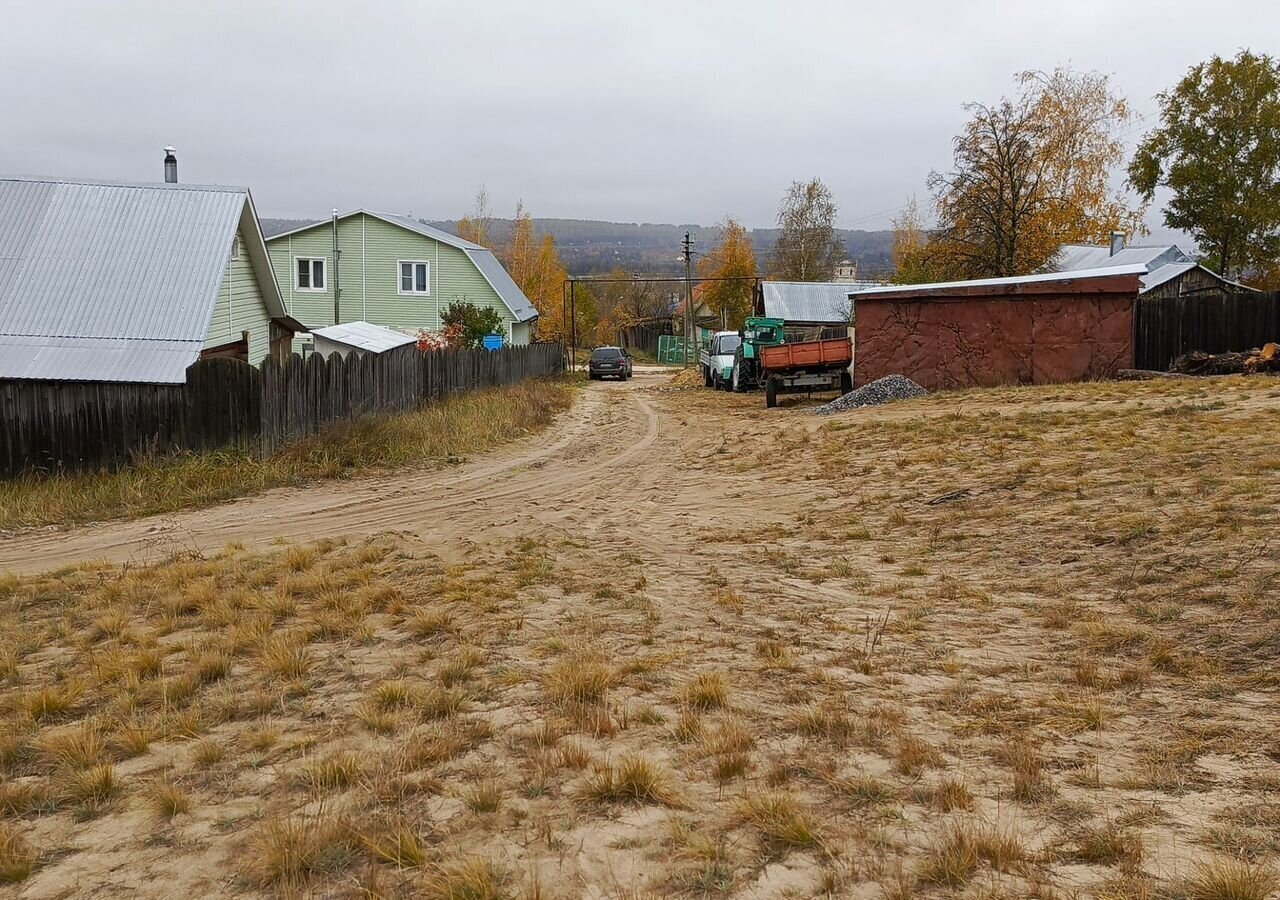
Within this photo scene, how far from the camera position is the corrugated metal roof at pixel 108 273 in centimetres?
1611

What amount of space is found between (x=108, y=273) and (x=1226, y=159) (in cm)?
4167

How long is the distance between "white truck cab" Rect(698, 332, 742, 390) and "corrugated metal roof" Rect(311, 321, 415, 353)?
34.3 ft

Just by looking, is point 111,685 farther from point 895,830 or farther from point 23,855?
point 895,830

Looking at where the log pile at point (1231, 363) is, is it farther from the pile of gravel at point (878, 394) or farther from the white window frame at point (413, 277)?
the white window frame at point (413, 277)

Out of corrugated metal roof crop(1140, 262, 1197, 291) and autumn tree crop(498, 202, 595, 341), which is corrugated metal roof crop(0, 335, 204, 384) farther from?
autumn tree crop(498, 202, 595, 341)

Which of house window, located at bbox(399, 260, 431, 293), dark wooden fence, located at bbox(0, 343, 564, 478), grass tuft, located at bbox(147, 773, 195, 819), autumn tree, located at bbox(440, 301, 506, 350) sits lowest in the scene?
grass tuft, located at bbox(147, 773, 195, 819)

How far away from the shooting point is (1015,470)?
37.5 ft

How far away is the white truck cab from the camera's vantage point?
34938mm

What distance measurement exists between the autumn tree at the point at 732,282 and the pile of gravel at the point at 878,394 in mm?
45525

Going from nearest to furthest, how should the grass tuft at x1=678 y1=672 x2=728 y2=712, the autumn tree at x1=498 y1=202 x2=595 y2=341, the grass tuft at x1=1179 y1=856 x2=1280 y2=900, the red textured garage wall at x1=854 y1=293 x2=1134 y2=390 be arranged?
the grass tuft at x1=1179 y1=856 x2=1280 y2=900, the grass tuft at x1=678 y1=672 x2=728 y2=712, the red textured garage wall at x1=854 y1=293 x2=1134 y2=390, the autumn tree at x1=498 y1=202 x2=595 y2=341

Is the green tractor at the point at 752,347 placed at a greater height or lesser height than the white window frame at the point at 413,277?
lesser

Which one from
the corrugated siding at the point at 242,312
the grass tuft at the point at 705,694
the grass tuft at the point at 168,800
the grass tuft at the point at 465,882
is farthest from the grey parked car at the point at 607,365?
the grass tuft at the point at 465,882

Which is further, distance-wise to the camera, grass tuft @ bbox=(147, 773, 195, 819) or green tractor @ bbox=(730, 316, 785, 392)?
green tractor @ bbox=(730, 316, 785, 392)

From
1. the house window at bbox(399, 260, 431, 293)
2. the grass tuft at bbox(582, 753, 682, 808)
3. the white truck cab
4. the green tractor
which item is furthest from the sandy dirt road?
the house window at bbox(399, 260, 431, 293)
